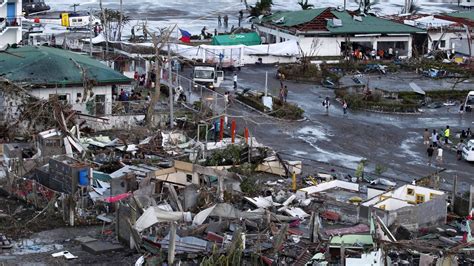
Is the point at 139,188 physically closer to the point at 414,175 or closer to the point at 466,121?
the point at 414,175

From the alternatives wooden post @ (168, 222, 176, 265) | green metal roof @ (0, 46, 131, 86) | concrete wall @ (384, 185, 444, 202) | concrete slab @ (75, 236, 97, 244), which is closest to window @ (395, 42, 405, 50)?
green metal roof @ (0, 46, 131, 86)

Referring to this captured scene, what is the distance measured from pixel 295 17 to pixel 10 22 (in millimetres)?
16410

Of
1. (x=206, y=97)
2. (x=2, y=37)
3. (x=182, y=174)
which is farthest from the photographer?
(x=2, y=37)

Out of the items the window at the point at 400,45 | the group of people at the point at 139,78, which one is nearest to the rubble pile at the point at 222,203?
the group of people at the point at 139,78

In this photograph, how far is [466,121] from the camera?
1704 inches

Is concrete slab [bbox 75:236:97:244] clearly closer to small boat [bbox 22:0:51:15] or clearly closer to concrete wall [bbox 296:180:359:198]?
concrete wall [bbox 296:180:359:198]

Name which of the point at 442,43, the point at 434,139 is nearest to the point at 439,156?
the point at 434,139

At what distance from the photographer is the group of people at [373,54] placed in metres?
57.8

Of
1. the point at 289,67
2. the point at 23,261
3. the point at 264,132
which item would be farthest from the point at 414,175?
the point at 289,67

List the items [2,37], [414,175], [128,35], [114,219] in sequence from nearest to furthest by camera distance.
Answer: [114,219] → [414,175] → [2,37] → [128,35]

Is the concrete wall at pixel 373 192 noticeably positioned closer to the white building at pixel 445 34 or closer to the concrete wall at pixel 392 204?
the concrete wall at pixel 392 204

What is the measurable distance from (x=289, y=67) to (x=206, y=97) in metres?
11.2

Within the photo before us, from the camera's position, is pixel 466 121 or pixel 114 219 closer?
pixel 114 219

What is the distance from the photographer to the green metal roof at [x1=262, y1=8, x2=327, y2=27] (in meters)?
60.2
